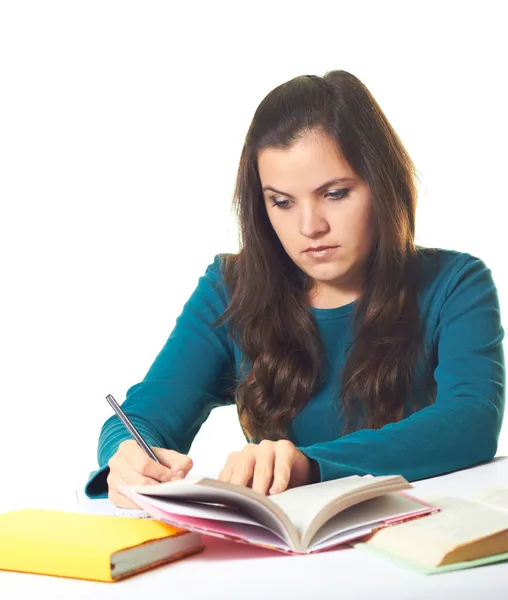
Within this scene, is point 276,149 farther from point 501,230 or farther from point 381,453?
point 501,230

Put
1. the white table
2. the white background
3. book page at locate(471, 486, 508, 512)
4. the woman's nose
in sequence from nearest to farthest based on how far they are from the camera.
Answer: the white table → book page at locate(471, 486, 508, 512) → the woman's nose → the white background

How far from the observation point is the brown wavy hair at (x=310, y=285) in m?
1.78

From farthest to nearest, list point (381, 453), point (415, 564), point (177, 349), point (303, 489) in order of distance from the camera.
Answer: point (177, 349) → point (381, 453) → point (303, 489) → point (415, 564)

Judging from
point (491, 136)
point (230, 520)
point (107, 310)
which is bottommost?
point (107, 310)

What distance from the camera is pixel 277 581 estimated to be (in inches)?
34.4

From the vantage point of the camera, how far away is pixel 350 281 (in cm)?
196

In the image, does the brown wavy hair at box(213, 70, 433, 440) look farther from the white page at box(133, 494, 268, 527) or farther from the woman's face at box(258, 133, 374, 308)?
the white page at box(133, 494, 268, 527)

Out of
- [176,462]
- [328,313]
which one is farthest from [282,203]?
[176,462]

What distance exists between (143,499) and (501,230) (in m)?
2.84

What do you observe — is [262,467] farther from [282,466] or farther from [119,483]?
[119,483]

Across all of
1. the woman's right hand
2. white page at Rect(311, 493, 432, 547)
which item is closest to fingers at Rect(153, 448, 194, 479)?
the woman's right hand

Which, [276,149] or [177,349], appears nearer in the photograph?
[276,149]

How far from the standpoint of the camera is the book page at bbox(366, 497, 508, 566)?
896 millimetres

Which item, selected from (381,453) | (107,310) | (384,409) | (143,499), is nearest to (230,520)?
(143,499)
